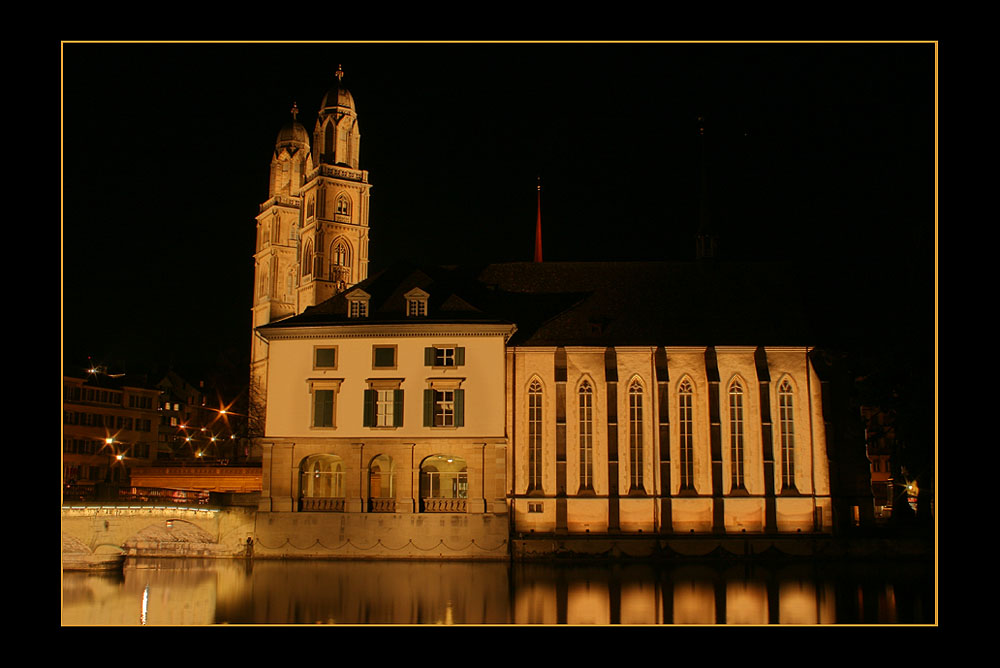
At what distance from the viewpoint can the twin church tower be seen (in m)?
89.4

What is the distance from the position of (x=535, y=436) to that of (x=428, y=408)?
16.5 ft

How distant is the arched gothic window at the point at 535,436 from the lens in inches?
1903

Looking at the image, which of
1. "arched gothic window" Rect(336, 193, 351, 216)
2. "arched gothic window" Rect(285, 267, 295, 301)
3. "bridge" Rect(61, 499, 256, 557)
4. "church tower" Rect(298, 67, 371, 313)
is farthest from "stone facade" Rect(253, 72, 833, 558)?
"arched gothic window" Rect(285, 267, 295, 301)

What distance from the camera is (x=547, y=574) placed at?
41.0 meters

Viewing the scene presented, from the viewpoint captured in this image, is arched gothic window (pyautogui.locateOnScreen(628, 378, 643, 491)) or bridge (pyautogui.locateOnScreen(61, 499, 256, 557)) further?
arched gothic window (pyautogui.locateOnScreen(628, 378, 643, 491))

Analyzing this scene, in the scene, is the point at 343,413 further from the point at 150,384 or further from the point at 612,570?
the point at 150,384

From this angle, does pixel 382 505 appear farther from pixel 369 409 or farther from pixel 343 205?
pixel 343 205

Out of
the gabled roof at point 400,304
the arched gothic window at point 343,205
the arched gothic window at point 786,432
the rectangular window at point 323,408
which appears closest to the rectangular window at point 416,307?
the gabled roof at point 400,304

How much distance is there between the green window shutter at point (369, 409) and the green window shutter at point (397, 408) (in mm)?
874

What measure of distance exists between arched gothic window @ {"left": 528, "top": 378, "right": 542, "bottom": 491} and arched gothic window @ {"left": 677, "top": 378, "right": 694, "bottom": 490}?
6.26 m

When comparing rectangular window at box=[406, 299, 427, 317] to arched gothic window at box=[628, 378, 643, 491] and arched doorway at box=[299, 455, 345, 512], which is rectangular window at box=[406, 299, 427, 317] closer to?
arched doorway at box=[299, 455, 345, 512]

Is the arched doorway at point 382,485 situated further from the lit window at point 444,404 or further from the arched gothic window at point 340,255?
the arched gothic window at point 340,255
